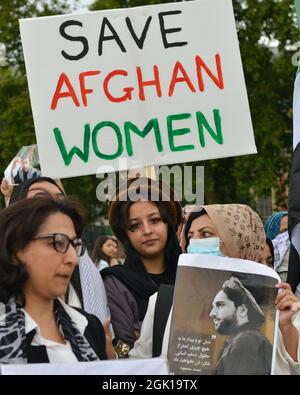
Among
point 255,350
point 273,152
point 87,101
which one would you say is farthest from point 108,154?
point 273,152

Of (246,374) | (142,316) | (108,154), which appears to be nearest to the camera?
(246,374)

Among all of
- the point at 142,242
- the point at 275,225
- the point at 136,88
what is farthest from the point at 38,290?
the point at 275,225

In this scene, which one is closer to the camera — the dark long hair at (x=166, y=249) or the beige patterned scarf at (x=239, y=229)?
the beige patterned scarf at (x=239, y=229)

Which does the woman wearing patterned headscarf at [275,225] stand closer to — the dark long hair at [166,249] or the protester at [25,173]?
the protester at [25,173]

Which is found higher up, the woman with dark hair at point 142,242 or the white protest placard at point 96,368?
the woman with dark hair at point 142,242

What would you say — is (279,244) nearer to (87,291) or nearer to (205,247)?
(87,291)

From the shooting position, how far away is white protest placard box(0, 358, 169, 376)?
3.22 m

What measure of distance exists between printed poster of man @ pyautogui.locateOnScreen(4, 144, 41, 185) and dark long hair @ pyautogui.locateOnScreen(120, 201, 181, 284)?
109cm

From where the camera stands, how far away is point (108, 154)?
210 inches

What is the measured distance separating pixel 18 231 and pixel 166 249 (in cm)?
152

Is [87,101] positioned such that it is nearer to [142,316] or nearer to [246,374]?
[142,316]

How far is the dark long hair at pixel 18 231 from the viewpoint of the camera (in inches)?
145

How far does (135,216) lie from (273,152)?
25.0 m

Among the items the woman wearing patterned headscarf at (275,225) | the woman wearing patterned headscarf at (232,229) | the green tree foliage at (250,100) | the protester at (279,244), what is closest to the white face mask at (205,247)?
the woman wearing patterned headscarf at (232,229)
